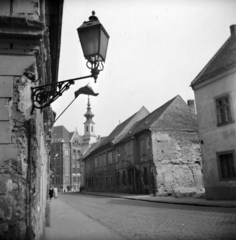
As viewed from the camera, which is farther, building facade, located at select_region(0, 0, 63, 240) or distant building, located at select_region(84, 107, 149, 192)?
distant building, located at select_region(84, 107, 149, 192)

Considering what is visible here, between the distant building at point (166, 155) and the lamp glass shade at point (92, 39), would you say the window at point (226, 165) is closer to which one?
the distant building at point (166, 155)

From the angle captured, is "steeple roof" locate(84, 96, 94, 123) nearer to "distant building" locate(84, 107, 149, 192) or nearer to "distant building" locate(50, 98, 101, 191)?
"distant building" locate(50, 98, 101, 191)

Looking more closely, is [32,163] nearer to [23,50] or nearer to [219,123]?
[23,50]

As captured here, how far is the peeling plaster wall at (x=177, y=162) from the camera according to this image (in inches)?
974

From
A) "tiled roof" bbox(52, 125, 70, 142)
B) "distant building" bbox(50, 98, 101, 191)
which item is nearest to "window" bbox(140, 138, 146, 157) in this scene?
"distant building" bbox(50, 98, 101, 191)

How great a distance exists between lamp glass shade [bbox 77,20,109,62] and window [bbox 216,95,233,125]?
1268 centimetres

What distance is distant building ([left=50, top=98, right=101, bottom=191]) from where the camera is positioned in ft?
251

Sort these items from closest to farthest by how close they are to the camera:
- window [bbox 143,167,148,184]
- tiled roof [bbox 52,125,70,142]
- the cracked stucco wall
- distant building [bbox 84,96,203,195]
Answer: the cracked stucco wall, distant building [bbox 84,96,203,195], window [bbox 143,167,148,184], tiled roof [bbox 52,125,70,142]

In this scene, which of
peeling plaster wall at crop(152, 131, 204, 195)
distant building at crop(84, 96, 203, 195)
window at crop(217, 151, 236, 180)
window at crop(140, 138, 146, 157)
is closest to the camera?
window at crop(217, 151, 236, 180)

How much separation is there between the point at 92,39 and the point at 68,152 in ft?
257

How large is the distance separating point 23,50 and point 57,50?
4541 mm

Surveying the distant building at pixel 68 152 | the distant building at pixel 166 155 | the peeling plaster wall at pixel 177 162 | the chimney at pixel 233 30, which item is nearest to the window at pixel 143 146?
the distant building at pixel 166 155

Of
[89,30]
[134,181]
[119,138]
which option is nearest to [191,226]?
[89,30]

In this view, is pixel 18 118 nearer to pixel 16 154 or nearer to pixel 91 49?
pixel 16 154
